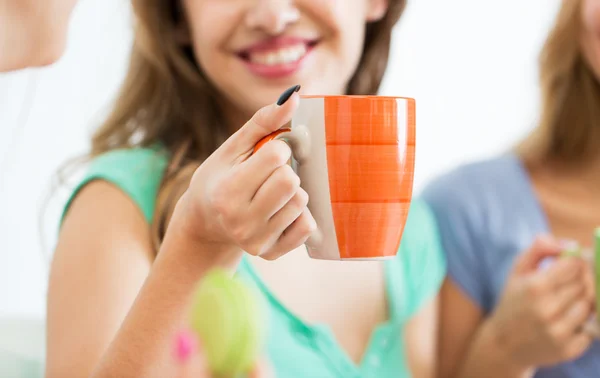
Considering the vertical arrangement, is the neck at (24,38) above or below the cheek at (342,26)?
below

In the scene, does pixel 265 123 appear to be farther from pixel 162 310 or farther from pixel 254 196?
pixel 162 310

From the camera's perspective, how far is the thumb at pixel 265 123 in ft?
1.60

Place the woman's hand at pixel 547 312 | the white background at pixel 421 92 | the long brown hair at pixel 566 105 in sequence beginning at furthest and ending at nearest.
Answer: the long brown hair at pixel 566 105 → the white background at pixel 421 92 → the woman's hand at pixel 547 312

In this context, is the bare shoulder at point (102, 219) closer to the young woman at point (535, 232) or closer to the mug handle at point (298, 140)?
the mug handle at point (298, 140)

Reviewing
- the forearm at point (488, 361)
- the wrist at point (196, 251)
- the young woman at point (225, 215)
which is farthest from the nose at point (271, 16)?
the forearm at point (488, 361)

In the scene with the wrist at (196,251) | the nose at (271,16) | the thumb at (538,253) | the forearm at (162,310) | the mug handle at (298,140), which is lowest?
the thumb at (538,253)

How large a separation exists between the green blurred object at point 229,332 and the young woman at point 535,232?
2.28 ft

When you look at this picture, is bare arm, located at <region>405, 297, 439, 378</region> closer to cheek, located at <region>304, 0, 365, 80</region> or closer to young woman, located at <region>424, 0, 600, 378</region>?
young woman, located at <region>424, 0, 600, 378</region>

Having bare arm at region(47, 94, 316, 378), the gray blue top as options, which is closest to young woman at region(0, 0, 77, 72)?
bare arm at region(47, 94, 316, 378)

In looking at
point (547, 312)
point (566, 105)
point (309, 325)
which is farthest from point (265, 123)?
Result: point (566, 105)

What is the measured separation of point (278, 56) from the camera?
0.74m

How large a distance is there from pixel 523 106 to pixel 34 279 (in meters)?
1.08

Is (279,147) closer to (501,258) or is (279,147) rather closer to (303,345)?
(303,345)

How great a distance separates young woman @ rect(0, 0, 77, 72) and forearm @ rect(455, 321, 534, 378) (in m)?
0.72
